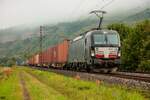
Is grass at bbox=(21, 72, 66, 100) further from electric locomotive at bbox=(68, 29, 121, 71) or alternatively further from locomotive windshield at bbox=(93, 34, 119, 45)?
locomotive windshield at bbox=(93, 34, 119, 45)

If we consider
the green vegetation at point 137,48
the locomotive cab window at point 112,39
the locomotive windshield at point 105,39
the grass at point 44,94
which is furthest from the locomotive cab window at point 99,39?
the green vegetation at point 137,48

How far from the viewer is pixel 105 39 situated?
3581cm

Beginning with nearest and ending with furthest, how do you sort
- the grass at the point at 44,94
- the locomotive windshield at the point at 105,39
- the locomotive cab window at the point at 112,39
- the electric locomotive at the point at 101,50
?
the grass at the point at 44,94 < the electric locomotive at the point at 101,50 < the locomotive windshield at the point at 105,39 < the locomotive cab window at the point at 112,39

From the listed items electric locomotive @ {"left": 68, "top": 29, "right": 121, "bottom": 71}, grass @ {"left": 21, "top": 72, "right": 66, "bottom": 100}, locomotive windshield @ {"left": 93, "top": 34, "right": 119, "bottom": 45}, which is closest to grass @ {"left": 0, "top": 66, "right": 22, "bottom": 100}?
grass @ {"left": 21, "top": 72, "right": 66, "bottom": 100}

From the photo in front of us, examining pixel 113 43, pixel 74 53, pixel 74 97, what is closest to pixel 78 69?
pixel 74 53

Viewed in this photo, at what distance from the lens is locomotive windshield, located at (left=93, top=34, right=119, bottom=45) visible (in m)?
35.4

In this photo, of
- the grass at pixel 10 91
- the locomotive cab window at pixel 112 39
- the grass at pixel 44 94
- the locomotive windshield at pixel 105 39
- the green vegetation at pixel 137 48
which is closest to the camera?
the grass at pixel 44 94

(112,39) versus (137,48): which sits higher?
(137,48)

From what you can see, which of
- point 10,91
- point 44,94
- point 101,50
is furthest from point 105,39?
point 44,94

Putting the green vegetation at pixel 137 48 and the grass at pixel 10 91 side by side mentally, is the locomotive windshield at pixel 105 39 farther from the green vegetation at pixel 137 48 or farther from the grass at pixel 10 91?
the green vegetation at pixel 137 48

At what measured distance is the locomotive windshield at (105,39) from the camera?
3544 centimetres

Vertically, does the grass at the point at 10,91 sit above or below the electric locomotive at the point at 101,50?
below

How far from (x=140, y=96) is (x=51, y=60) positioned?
58.7 metres

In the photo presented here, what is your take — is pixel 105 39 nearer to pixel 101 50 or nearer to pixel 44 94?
pixel 101 50
